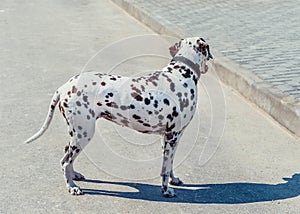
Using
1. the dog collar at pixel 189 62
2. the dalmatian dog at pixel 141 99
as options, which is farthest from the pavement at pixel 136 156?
the dog collar at pixel 189 62

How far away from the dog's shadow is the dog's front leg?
Result: 0.07 metres

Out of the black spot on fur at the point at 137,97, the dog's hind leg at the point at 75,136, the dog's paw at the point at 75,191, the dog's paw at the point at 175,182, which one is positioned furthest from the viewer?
the dog's paw at the point at 175,182

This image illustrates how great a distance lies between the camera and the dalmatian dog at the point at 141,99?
491 cm

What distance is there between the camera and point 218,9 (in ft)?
40.8

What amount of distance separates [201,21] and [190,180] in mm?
6215

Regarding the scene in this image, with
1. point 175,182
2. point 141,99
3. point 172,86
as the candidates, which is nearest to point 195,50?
point 172,86

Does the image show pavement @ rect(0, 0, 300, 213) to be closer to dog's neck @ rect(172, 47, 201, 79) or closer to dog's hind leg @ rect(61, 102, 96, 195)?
dog's hind leg @ rect(61, 102, 96, 195)

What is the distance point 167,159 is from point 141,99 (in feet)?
2.18

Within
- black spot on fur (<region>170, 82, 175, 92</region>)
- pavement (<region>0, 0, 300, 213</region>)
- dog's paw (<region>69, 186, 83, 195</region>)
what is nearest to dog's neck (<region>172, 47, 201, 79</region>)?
black spot on fur (<region>170, 82, 175, 92</region>)

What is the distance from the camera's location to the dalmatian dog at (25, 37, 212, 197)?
4.91m

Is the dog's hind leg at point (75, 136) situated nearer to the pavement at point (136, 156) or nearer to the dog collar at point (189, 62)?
the pavement at point (136, 156)

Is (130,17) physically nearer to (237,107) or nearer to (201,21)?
(201,21)

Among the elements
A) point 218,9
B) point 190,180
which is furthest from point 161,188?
point 218,9

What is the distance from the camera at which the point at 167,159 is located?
17.2 feet
